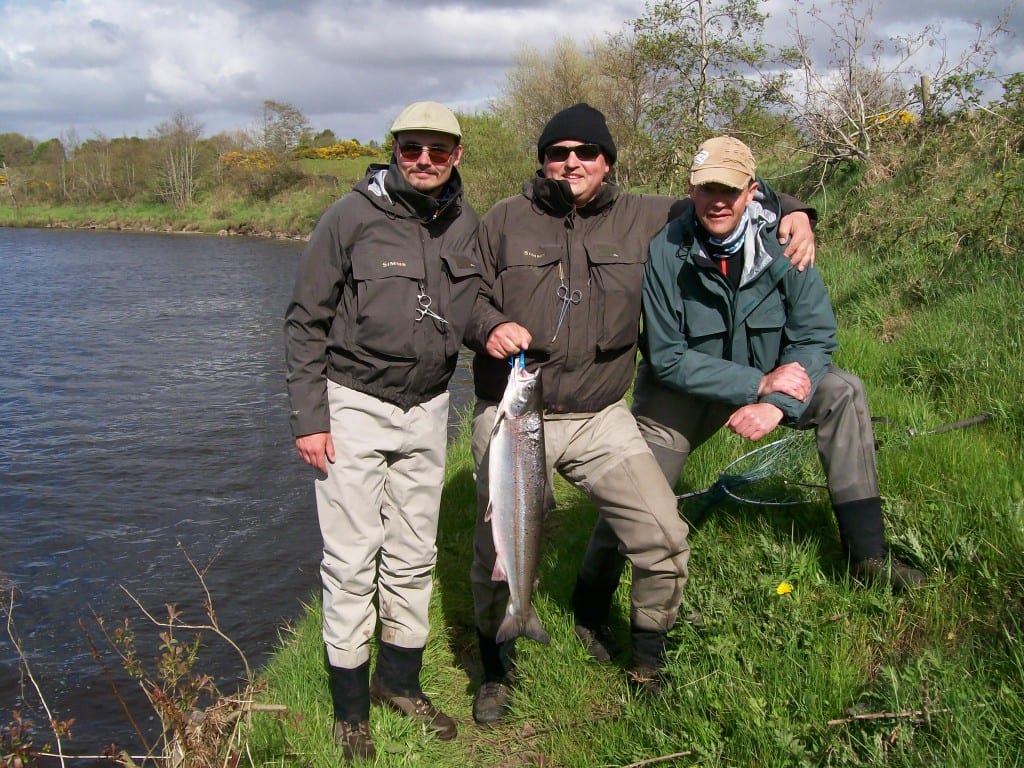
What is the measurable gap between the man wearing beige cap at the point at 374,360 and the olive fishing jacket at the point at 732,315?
0.94m

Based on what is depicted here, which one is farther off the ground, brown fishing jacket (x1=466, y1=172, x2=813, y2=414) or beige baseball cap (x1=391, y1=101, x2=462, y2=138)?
beige baseball cap (x1=391, y1=101, x2=462, y2=138)

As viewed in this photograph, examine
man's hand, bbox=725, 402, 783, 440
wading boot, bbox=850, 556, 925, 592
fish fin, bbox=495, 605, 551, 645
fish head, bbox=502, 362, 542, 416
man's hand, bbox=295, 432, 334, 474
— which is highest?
fish head, bbox=502, 362, 542, 416

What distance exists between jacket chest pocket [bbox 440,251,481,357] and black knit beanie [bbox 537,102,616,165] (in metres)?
0.63

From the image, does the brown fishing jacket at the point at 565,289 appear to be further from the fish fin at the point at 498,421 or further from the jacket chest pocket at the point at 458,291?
the fish fin at the point at 498,421

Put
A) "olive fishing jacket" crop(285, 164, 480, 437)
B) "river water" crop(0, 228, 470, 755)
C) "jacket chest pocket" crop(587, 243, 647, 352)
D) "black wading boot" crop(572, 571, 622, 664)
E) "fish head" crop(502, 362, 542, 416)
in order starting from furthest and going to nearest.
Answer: "river water" crop(0, 228, 470, 755) → "black wading boot" crop(572, 571, 622, 664) → "jacket chest pocket" crop(587, 243, 647, 352) → "olive fishing jacket" crop(285, 164, 480, 437) → "fish head" crop(502, 362, 542, 416)

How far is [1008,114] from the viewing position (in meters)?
10.1

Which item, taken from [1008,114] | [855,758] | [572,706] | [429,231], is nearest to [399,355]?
[429,231]

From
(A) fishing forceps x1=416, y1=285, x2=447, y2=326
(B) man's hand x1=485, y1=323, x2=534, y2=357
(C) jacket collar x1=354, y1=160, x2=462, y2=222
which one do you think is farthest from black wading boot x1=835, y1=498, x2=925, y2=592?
(C) jacket collar x1=354, y1=160, x2=462, y2=222

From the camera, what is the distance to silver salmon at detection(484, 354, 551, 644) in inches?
143

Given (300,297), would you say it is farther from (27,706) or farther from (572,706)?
(27,706)

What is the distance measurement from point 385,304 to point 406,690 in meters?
2.04

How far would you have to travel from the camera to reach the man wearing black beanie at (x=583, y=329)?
153 inches

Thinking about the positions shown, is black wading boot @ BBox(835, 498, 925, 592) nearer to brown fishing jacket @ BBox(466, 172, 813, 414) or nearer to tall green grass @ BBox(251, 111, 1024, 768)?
tall green grass @ BBox(251, 111, 1024, 768)

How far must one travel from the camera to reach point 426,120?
389 centimetres
